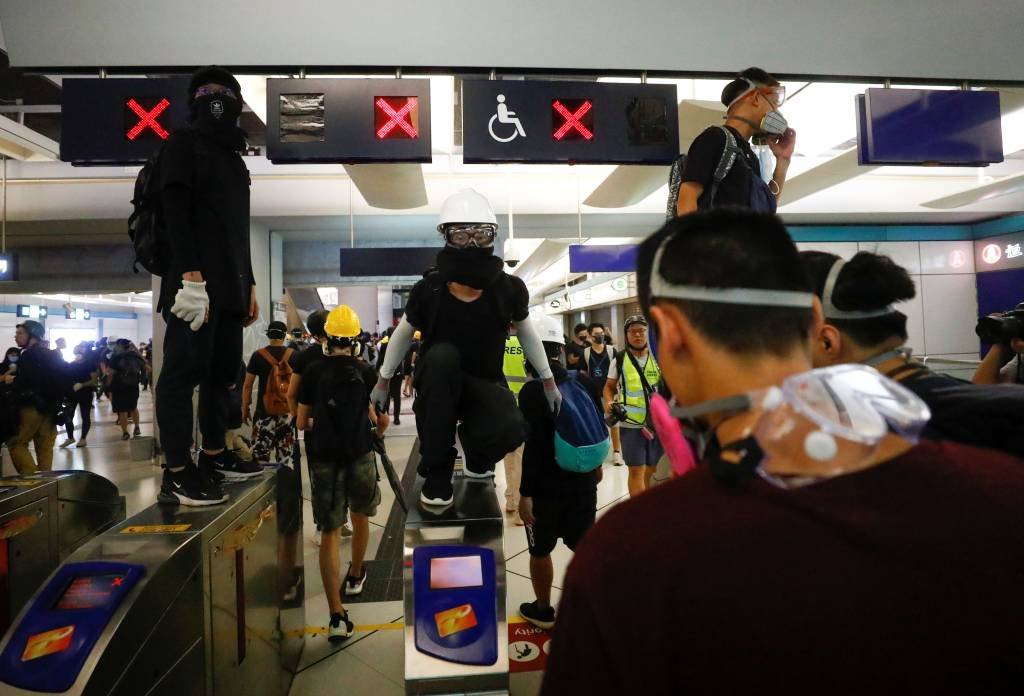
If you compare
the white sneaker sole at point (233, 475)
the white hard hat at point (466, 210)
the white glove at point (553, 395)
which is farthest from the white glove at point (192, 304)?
the white glove at point (553, 395)

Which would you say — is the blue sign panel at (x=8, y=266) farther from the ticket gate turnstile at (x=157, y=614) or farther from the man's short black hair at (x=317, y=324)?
the ticket gate turnstile at (x=157, y=614)

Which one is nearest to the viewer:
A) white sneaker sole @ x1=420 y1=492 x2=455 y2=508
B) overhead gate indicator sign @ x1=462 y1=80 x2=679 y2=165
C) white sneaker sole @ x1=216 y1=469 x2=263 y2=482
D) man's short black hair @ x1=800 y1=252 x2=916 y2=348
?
man's short black hair @ x1=800 y1=252 x2=916 y2=348

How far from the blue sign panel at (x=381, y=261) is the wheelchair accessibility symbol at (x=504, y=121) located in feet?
13.6

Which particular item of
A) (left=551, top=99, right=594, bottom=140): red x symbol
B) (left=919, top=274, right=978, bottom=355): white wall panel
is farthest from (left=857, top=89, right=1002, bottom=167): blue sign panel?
(left=919, top=274, right=978, bottom=355): white wall panel

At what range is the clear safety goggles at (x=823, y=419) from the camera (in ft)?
2.09

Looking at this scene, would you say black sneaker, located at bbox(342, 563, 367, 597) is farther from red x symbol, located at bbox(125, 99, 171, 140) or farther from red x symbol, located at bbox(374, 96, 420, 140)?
red x symbol, located at bbox(125, 99, 171, 140)

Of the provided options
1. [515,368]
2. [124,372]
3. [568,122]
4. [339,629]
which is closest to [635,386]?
[515,368]

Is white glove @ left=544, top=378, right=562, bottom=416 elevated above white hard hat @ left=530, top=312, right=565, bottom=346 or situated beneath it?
situated beneath

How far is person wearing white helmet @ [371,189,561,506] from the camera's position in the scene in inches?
95.5

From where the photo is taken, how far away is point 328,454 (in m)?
3.37

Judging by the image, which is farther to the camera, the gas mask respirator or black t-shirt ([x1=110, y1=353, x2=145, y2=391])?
black t-shirt ([x1=110, y1=353, x2=145, y2=391])

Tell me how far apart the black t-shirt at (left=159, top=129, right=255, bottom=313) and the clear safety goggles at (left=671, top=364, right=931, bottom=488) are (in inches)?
84.7

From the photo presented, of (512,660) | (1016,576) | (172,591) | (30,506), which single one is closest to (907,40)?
(1016,576)

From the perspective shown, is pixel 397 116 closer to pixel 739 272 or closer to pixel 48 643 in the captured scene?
pixel 48 643
